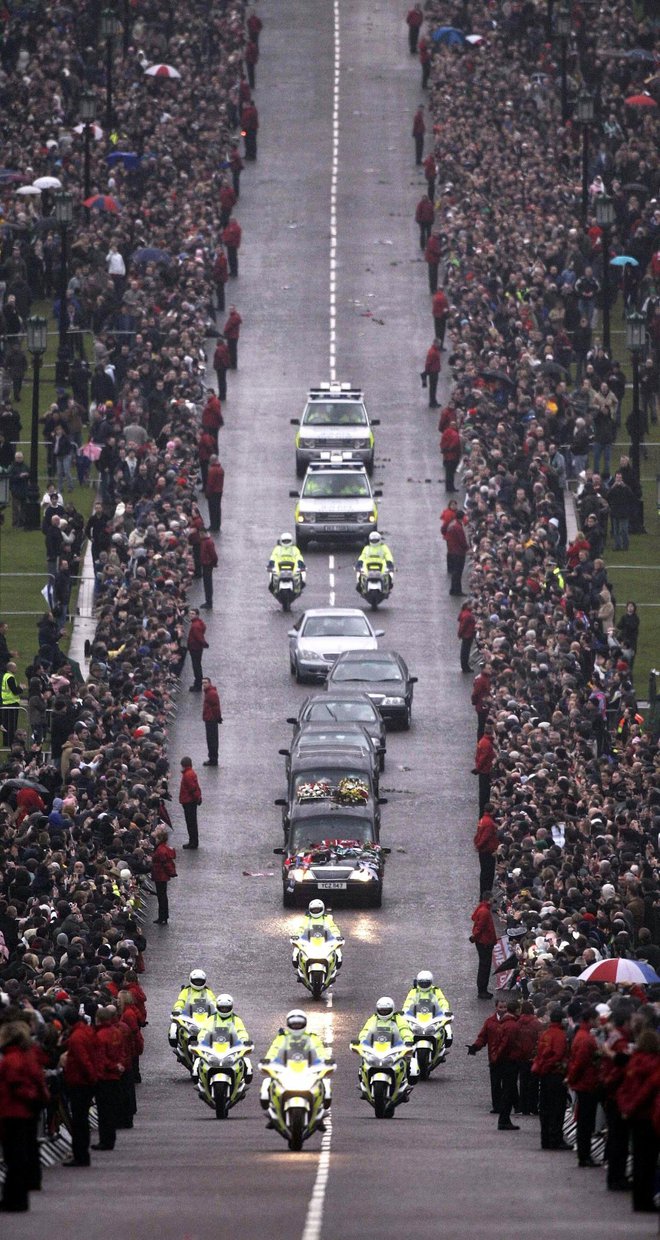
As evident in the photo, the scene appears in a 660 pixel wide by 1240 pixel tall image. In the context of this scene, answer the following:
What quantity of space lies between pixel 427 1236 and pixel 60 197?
39.2m

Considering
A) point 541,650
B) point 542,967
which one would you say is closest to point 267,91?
point 541,650

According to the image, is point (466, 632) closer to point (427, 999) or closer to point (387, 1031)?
point (427, 999)

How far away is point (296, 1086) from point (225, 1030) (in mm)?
2669

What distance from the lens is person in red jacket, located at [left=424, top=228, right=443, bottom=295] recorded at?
6556cm

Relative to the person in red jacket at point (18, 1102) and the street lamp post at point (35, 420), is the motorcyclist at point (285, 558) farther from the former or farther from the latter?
the person in red jacket at point (18, 1102)

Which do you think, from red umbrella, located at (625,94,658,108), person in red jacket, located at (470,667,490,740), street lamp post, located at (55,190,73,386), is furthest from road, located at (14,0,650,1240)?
red umbrella, located at (625,94,658,108)

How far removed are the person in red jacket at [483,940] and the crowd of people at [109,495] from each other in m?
3.67

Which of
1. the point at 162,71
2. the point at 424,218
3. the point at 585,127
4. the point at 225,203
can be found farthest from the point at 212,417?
the point at 162,71

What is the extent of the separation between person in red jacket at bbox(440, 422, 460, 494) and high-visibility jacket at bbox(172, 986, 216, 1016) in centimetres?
2622

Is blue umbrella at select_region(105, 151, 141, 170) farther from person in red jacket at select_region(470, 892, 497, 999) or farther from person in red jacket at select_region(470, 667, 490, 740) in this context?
person in red jacket at select_region(470, 892, 497, 999)

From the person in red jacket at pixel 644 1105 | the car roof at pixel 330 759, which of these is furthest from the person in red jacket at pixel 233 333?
the person in red jacket at pixel 644 1105

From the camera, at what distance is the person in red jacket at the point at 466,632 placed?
157 feet

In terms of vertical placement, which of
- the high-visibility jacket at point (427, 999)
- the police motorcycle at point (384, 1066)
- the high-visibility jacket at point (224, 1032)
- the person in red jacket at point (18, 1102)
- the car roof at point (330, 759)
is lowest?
the car roof at point (330, 759)

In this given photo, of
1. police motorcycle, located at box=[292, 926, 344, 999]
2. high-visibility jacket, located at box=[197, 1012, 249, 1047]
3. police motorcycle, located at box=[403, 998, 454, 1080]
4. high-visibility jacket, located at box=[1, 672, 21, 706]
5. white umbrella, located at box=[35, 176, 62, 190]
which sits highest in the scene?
high-visibility jacket, located at box=[197, 1012, 249, 1047]
